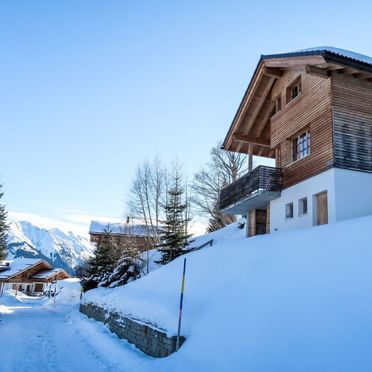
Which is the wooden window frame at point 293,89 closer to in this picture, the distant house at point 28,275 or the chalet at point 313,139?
the chalet at point 313,139

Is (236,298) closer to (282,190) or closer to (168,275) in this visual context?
(168,275)

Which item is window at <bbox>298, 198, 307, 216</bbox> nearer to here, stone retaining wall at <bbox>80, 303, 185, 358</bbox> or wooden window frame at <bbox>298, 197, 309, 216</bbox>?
wooden window frame at <bbox>298, 197, 309, 216</bbox>

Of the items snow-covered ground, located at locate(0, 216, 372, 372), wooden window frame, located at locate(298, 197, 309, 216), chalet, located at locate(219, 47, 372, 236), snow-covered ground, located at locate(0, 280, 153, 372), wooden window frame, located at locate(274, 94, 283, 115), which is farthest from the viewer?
wooden window frame, located at locate(274, 94, 283, 115)

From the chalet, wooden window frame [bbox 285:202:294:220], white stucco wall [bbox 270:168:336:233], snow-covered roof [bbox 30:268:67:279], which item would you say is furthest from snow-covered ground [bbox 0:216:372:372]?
snow-covered roof [bbox 30:268:67:279]

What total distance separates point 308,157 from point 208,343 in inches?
429

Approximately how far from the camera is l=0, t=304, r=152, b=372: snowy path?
8.64 metres

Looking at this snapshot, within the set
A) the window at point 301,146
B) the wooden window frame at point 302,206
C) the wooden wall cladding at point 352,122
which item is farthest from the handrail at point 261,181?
the wooden wall cladding at point 352,122

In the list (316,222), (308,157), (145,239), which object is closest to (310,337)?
(316,222)

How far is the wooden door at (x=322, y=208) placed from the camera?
584 inches

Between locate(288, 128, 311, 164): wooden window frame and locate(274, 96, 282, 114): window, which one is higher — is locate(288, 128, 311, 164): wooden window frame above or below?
below

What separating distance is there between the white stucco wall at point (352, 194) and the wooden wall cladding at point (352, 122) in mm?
351

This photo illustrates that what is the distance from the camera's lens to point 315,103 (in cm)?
1578

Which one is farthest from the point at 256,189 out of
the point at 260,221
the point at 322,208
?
the point at 260,221

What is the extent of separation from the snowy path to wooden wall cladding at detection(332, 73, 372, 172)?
10367 mm
